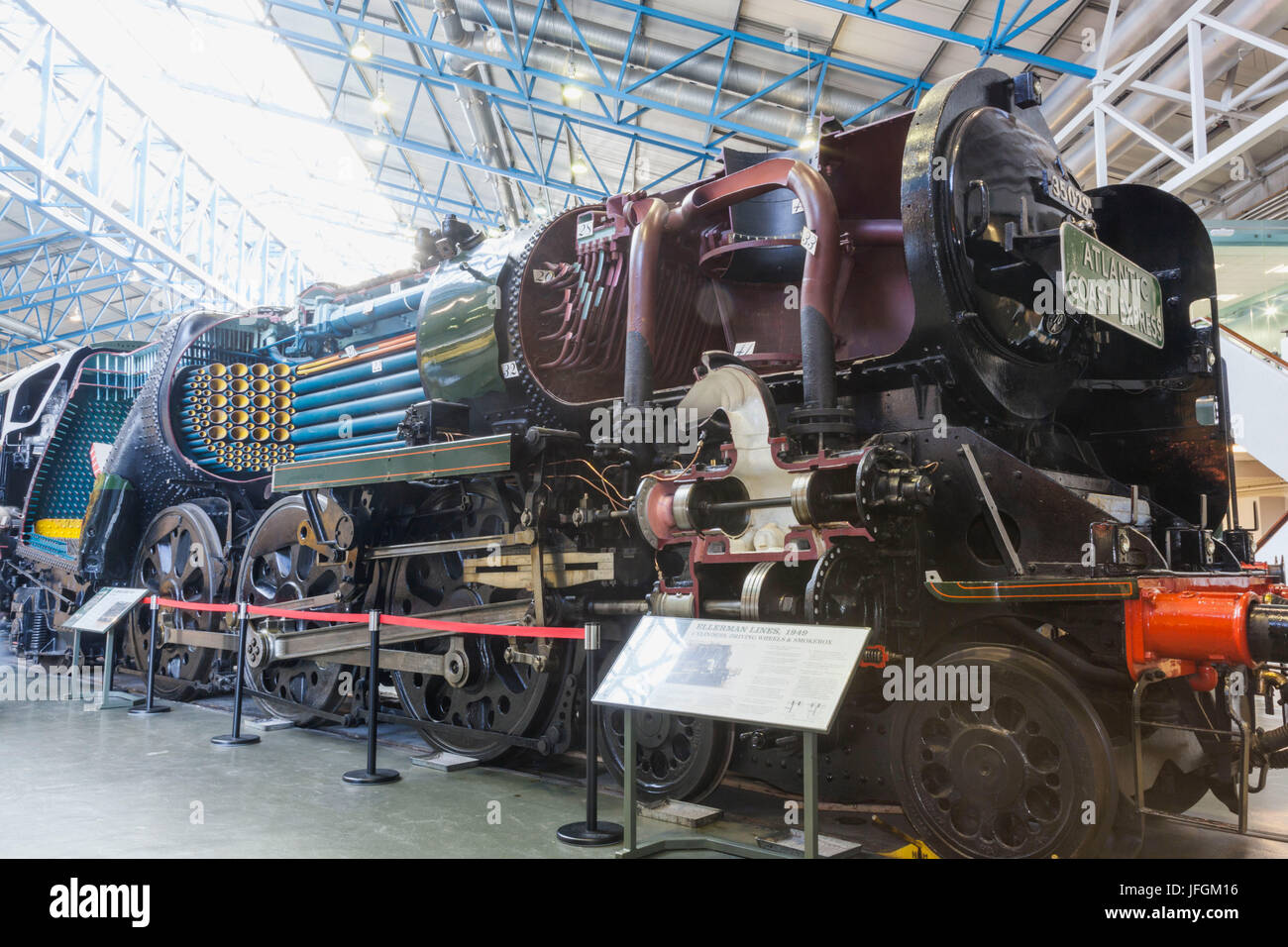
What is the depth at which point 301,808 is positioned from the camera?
404 cm

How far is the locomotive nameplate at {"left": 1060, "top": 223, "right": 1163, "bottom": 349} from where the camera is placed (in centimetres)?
340

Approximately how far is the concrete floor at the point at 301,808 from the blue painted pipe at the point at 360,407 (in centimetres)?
215

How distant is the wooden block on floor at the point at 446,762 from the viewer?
4.84 meters

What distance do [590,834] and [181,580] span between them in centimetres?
531

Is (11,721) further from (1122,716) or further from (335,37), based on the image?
(335,37)

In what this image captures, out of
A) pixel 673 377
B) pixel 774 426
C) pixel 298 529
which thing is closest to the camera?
pixel 774 426

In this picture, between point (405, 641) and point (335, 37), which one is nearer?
Answer: point (405, 641)

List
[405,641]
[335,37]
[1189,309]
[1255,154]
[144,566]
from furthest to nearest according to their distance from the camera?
[335,37] → [1255,154] → [144,566] → [405,641] → [1189,309]

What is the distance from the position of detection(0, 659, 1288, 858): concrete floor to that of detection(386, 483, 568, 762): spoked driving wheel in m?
0.26

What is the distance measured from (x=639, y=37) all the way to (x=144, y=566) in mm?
7683

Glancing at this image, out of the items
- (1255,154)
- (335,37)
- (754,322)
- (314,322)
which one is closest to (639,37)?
(335,37)

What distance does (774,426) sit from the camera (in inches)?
137
